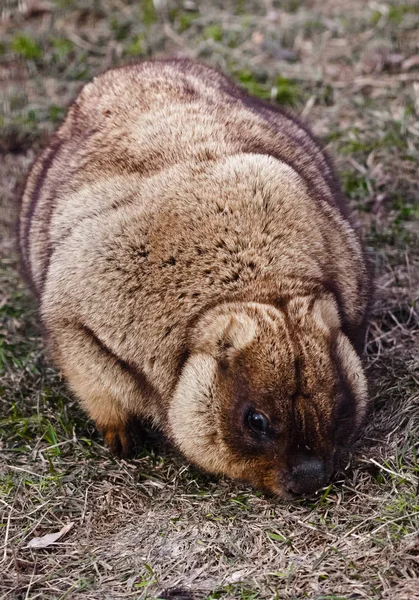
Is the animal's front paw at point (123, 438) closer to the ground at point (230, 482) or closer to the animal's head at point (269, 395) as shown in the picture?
the ground at point (230, 482)

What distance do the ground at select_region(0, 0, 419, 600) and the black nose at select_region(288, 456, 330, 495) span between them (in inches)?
10.8

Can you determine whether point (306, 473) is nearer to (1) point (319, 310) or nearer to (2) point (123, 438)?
(1) point (319, 310)

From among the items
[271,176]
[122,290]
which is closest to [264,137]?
[271,176]

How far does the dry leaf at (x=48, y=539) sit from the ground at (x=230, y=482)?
26 mm

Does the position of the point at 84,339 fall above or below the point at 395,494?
above

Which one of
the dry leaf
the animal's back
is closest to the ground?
the dry leaf

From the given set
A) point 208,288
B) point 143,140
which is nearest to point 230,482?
point 208,288

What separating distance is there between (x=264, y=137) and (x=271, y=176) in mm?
625

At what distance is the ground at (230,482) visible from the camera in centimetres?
399

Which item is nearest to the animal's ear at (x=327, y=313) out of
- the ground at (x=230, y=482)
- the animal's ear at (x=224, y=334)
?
the animal's ear at (x=224, y=334)

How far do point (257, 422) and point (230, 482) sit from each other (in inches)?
29.4

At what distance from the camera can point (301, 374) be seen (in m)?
3.93

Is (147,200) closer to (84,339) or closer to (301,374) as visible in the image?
(84,339)

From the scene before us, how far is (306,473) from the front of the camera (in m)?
3.98
